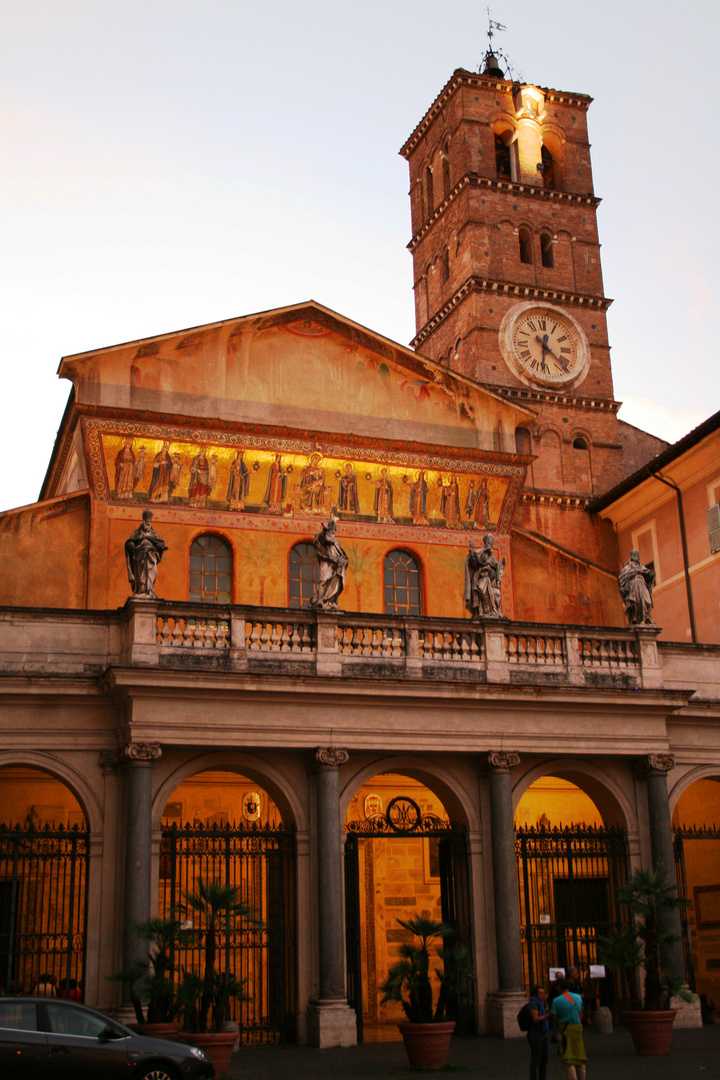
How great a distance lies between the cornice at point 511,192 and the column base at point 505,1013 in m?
28.1

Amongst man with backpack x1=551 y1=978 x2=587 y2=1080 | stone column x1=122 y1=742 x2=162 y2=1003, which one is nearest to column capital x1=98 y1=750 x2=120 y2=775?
stone column x1=122 y1=742 x2=162 y2=1003

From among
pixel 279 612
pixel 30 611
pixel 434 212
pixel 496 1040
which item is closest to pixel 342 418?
pixel 279 612

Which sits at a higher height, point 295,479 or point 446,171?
point 446,171

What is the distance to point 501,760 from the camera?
20.2 meters

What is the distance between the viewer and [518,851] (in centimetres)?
2091

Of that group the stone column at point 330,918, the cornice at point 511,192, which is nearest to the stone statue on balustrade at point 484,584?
the stone column at point 330,918

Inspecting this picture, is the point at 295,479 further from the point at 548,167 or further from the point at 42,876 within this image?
the point at 548,167

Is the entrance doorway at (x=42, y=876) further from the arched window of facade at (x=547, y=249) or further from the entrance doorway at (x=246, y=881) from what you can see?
the arched window of facade at (x=547, y=249)

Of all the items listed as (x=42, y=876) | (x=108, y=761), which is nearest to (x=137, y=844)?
(x=108, y=761)

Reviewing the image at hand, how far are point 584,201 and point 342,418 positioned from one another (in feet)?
64.8

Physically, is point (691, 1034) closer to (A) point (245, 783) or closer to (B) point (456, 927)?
(B) point (456, 927)

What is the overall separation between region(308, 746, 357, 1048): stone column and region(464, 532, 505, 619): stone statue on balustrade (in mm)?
3608

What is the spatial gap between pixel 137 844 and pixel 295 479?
9.49 m

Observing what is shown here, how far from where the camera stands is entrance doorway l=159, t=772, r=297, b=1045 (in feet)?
61.0
